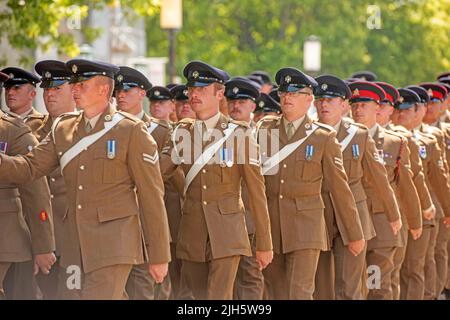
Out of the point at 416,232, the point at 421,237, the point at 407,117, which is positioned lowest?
the point at 421,237

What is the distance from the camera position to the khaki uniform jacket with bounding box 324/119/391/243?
49.1ft

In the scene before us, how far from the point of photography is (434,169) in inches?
702

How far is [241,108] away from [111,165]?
5.15 meters

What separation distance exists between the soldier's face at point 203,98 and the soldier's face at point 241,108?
3.19 m

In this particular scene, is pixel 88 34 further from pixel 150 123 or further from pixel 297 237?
pixel 297 237

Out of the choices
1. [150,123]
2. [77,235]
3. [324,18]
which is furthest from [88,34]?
[324,18]

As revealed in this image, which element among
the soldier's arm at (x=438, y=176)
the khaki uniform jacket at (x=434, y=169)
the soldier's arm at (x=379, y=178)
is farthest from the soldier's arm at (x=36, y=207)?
the soldier's arm at (x=438, y=176)

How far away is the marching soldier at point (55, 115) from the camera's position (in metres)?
13.6

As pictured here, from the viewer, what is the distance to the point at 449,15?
205 ft

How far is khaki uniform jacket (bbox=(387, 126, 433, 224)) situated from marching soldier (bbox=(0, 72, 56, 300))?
16.7 feet

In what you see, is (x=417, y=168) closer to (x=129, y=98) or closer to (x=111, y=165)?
(x=129, y=98)

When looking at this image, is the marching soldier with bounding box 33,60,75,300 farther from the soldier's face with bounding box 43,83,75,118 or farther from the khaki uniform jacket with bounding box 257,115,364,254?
the khaki uniform jacket with bounding box 257,115,364,254

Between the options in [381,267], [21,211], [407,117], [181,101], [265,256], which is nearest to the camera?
[21,211]

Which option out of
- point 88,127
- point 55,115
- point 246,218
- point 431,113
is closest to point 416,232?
point 246,218
